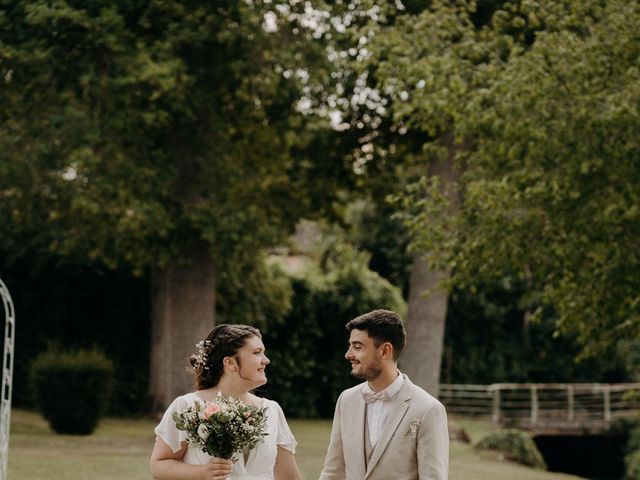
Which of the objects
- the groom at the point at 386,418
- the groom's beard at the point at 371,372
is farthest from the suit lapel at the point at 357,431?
the groom's beard at the point at 371,372

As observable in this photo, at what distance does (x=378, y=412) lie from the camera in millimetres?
5762

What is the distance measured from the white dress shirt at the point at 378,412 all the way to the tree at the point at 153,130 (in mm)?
13639

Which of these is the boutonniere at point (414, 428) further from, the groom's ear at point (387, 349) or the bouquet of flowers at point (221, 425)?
the bouquet of flowers at point (221, 425)

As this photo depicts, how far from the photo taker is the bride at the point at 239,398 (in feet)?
18.4

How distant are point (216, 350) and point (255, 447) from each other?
0.50 m

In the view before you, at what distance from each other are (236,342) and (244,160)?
18.6 metres

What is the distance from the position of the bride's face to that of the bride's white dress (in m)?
0.13

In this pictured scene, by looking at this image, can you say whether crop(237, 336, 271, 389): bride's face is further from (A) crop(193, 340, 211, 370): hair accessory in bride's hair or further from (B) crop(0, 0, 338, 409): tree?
(B) crop(0, 0, 338, 409): tree

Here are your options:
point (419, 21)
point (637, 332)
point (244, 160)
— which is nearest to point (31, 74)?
point (244, 160)

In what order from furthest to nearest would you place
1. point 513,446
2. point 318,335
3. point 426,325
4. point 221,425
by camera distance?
point 318,335 → point 513,446 → point 426,325 → point 221,425

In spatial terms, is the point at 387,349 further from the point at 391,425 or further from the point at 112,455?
the point at 112,455

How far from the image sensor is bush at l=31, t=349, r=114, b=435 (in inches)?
801

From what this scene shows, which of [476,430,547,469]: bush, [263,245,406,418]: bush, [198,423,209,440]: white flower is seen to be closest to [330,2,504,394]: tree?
[476,430,547,469]: bush

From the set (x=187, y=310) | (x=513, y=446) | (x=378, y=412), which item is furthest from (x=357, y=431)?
(x=513, y=446)
